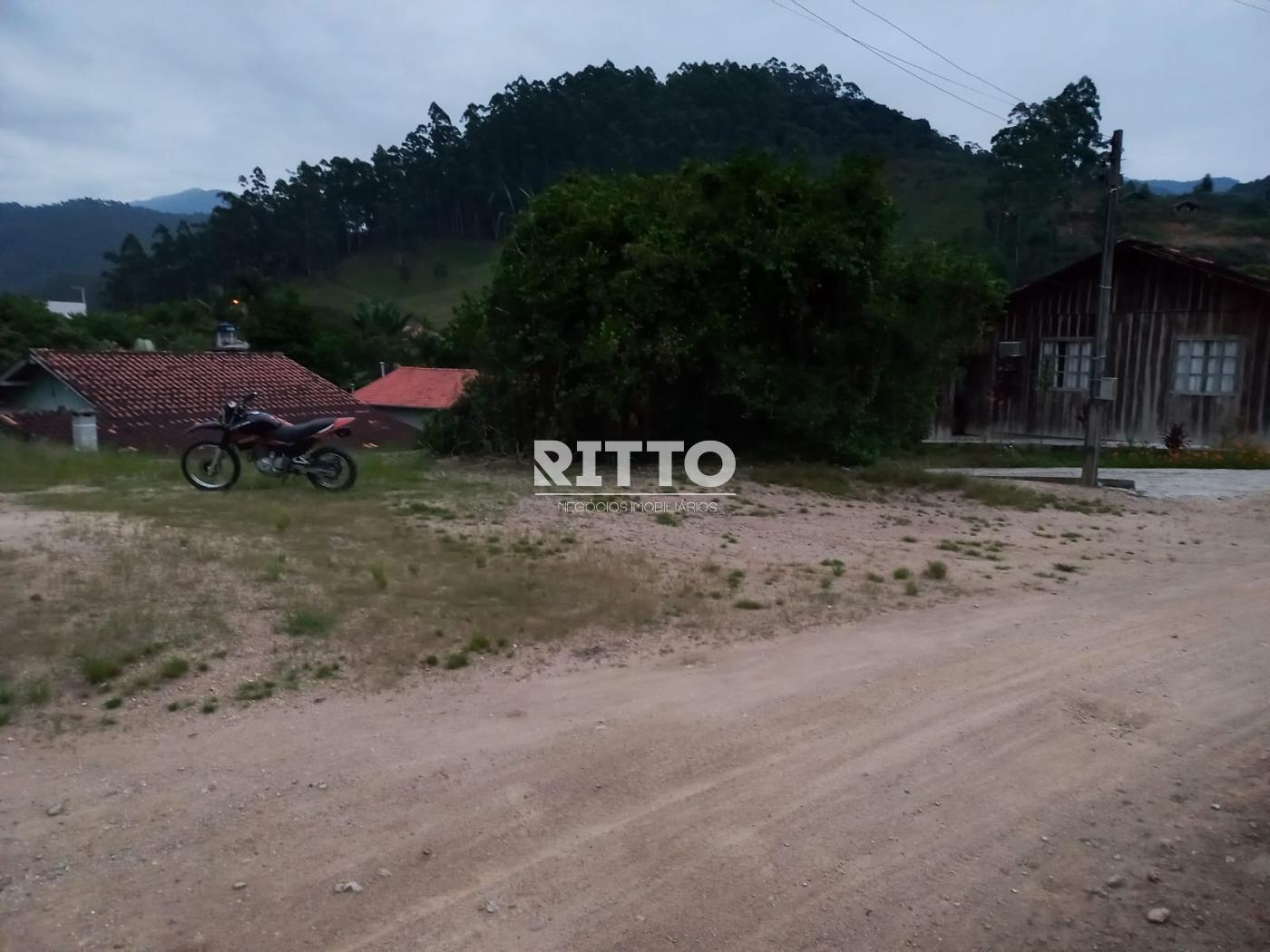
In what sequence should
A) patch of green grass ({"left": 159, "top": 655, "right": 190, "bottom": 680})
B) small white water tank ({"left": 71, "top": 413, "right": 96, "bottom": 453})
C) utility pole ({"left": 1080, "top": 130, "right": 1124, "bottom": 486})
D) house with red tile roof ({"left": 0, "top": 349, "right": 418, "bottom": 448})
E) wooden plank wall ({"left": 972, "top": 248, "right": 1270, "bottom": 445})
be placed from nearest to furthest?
patch of green grass ({"left": 159, "top": 655, "right": 190, "bottom": 680}) → utility pole ({"left": 1080, "top": 130, "right": 1124, "bottom": 486}) → small white water tank ({"left": 71, "top": 413, "right": 96, "bottom": 453}) → wooden plank wall ({"left": 972, "top": 248, "right": 1270, "bottom": 445}) → house with red tile roof ({"left": 0, "top": 349, "right": 418, "bottom": 448})

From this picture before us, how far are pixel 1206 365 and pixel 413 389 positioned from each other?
26.7 metres

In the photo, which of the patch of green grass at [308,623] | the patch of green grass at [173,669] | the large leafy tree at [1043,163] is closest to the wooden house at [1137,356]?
the patch of green grass at [308,623]

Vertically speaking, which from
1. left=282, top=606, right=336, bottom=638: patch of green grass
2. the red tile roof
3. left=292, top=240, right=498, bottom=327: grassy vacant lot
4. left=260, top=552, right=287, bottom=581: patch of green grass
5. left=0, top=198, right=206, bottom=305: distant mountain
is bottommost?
left=282, top=606, right=336, bottom=638: patch of green grass

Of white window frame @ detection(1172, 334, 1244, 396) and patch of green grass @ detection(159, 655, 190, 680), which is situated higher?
white window frame @ detection(1172, 334, 1244, 396)

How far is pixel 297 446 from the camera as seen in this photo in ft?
36.9

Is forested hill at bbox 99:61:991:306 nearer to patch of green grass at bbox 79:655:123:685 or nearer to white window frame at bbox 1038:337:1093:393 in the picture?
white window frame at bbox 1038:337:1093:393

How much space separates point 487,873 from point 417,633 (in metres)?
2.86

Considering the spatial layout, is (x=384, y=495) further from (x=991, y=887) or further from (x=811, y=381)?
(x=991, y=887)

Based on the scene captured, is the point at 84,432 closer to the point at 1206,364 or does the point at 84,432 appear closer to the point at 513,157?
the point at 1206,364

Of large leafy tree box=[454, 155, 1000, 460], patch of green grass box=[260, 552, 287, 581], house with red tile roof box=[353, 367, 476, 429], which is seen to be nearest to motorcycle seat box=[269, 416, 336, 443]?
patch of green grass box=[260, 552, 287, 581]

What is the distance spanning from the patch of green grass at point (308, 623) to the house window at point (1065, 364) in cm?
1945

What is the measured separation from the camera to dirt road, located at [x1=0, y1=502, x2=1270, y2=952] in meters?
3.53

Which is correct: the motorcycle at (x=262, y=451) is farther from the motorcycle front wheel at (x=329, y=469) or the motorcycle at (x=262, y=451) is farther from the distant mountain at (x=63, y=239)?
the distant mountain at (x=63, y=239)

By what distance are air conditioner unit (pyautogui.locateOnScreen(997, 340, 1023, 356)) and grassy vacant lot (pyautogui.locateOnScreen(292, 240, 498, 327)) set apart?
52950mm
